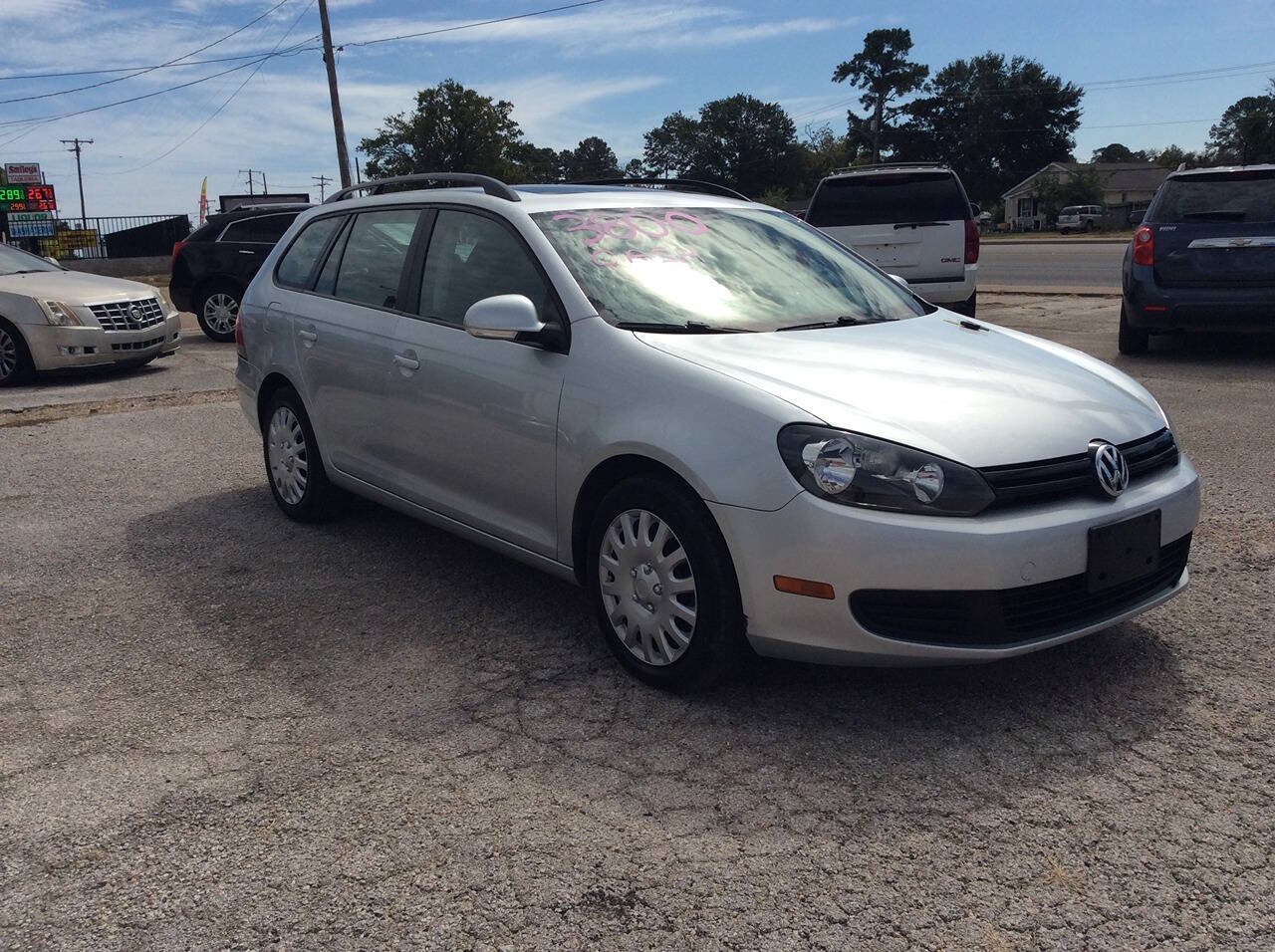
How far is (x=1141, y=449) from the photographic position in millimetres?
3594

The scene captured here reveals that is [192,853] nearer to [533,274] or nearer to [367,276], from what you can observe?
[533,274]

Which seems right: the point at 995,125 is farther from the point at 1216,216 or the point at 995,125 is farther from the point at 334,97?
the point at 1216,216

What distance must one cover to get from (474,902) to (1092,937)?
1.31 m

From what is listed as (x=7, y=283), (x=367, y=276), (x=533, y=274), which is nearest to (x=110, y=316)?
(x=7, y=283)

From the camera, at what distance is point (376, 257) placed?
16.7ft

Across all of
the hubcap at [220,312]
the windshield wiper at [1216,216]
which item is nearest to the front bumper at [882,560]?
the windshield wiper at [1216,216]

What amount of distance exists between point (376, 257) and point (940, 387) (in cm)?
268

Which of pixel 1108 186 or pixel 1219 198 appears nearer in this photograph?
pixel 1219 198

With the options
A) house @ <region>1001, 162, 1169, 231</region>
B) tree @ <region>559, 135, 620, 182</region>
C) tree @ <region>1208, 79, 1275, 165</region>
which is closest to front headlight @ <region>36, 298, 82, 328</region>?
tree @ <region>1208, 79, 1275, 165</region>

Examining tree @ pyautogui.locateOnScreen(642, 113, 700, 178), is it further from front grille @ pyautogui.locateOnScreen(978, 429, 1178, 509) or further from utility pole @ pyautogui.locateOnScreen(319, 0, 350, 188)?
front grille @ pyautogui.locateOnScreen(978, 429, 1178, 509)

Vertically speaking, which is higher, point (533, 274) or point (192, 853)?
point (533, 274)

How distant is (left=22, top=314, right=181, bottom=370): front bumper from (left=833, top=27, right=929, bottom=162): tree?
336 ft

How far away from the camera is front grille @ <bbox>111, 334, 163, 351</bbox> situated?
11211mm

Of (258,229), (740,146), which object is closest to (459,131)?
(740,146)
